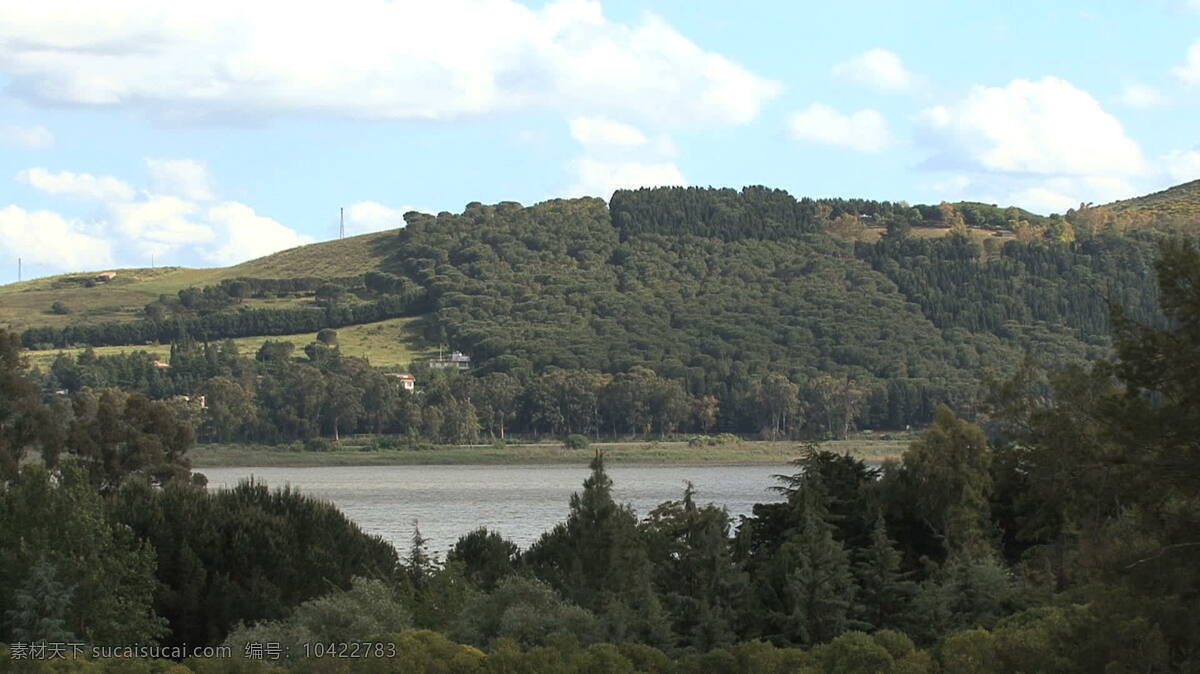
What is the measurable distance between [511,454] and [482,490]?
43.0m

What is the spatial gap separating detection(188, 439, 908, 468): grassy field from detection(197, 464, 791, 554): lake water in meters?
0.95

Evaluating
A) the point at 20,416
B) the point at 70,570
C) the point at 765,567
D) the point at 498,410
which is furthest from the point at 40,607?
the point at 498,410

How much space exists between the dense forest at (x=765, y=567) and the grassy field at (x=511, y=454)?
105169 mm

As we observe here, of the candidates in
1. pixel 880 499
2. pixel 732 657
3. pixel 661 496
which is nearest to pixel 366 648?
pixel 732 657

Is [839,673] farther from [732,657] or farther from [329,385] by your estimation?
[329,385]

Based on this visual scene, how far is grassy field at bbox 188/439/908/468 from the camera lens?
176125mm

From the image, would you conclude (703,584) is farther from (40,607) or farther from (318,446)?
(318,446)

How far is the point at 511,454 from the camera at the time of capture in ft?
603

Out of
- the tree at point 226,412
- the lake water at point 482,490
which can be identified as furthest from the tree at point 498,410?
the tree at point 226,412

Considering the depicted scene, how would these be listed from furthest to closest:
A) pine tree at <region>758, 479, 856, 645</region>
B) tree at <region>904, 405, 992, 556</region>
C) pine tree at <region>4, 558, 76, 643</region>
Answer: tree at <region>904, 405, 992, 556</region>, pine tree at <region>758, 479, 856, 645</region>, pine tree at <region>4, 558, 76, 643</region>

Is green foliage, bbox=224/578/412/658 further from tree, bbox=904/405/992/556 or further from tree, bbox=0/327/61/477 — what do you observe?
tree, bbox=0/327/61/477

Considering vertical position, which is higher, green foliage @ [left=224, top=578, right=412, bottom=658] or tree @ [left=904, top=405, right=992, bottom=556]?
tree @ [left=904, top=405, right=992, bottom=556]

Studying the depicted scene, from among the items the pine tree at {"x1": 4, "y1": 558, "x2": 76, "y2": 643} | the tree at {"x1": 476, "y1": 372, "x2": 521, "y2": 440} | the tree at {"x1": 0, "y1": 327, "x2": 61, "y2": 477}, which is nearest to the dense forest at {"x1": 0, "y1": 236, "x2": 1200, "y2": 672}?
the pine tree at {"x1": 4, "y1": 558, "x2": 76, "y2": 643}

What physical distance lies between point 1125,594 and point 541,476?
13973cm
